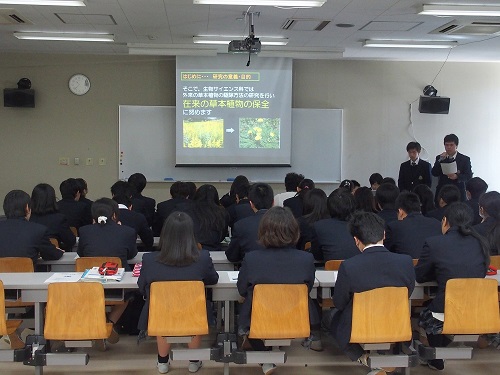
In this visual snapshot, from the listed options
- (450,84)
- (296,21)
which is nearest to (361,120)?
(450,84)

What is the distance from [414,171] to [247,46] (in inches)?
133

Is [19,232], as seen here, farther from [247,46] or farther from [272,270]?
[247,46]

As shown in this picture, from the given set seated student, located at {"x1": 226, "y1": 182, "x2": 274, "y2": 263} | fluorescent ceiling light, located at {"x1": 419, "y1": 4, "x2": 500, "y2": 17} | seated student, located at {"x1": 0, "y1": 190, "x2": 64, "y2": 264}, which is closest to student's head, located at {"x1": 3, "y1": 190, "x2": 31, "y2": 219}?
seated student, located at {"x1": 0, "y1": 190, "x2": 64, "y2": 264}

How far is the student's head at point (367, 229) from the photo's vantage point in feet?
10.9

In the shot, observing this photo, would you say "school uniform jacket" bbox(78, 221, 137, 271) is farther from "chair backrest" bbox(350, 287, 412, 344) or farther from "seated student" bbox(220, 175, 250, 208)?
"seated student" bbox(220, 175, 250, 208)

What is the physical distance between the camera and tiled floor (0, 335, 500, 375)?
3998 millimetres

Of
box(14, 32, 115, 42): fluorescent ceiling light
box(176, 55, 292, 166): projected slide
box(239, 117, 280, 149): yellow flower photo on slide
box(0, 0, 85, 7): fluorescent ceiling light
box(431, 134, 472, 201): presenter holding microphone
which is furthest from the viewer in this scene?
box(239, 117, 280, 149): yellow flower photo on slide

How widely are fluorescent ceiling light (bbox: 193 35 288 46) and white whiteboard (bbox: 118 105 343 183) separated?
142 centimetres

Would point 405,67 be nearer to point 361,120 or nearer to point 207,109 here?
point 361,120

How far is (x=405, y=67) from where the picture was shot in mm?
9570

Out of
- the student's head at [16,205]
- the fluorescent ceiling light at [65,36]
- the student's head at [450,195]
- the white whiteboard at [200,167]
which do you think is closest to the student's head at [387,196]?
the student's head at [450,195]

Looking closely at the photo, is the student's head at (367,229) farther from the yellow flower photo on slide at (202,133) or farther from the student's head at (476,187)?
the yellow flower photo on slide at (202,133)

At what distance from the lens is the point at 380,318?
10.9 ft

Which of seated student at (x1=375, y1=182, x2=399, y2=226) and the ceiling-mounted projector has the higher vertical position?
the ceiling-mounted projector
